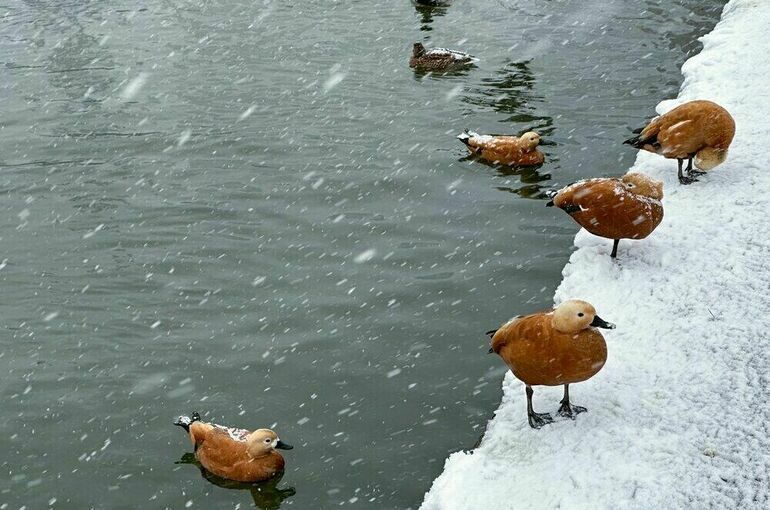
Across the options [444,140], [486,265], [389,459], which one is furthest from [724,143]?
[389,459]

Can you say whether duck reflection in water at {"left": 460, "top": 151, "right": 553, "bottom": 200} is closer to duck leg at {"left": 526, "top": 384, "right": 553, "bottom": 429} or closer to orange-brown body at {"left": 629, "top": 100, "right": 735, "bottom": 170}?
orange-brown body at {"left": 629, "top": 100, "right": 735, "bottom": 170}

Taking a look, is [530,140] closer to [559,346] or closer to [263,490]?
[559,346]

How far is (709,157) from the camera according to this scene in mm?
9539

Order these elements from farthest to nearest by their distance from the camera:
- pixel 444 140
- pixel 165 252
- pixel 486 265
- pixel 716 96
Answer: pixel 444 140, pixel 716 96, pixel 165 252, pixel 486 265

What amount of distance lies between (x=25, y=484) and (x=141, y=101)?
8954 mm

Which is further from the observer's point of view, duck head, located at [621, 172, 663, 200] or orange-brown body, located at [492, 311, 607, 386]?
duck head, located at [621, 172, 663, 200]

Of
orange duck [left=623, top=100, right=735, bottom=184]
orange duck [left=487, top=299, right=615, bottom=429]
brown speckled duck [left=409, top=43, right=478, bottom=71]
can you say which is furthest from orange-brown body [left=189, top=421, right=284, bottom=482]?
brown speckled duck [left=409, top=43, right=478, bottom=71]

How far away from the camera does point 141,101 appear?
48.3 ft

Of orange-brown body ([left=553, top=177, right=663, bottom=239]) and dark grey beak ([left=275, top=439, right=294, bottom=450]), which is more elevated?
orange-brown body ([left=553, top=177, right=663, bottom=239])

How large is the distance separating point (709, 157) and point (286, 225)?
5455 millimetres

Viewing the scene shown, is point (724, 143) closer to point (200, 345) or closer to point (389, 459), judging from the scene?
point (389, 459)

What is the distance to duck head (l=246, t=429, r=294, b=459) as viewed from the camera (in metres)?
6.94

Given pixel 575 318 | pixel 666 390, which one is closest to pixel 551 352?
pixel 575 318

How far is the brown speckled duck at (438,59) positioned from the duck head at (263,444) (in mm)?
9490
